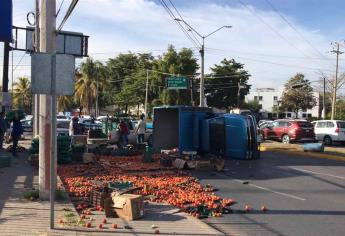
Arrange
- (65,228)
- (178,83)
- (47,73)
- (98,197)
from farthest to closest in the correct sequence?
(178,83), (98,197), (47,73), (65,228)

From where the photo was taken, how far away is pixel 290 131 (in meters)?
36.4

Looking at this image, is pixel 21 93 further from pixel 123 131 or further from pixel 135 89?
pixel 123 131

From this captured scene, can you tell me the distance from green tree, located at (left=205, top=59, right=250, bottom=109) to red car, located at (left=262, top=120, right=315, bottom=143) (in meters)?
47.4

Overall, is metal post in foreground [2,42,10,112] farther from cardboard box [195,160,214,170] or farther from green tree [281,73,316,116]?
green tree [281,73,316,116]

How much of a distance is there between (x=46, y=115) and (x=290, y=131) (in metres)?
27.0

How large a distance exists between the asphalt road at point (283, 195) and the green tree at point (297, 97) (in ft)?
287

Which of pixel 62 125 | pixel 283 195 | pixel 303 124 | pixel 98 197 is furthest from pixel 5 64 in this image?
pixel 98 197

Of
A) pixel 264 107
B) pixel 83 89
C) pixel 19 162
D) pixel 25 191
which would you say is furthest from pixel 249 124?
pixel 264 107

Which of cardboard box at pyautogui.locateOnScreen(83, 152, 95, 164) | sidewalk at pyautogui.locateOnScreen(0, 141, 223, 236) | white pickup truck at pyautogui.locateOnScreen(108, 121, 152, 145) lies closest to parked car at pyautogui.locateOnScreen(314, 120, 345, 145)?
white pickup truck at pyautogui.locateOnScreen(108, 121, 152, 145)

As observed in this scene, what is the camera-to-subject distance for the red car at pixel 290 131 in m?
35.5

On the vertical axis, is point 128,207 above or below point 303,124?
below

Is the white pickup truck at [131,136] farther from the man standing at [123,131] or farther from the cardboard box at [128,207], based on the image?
the cardboard box at [128,207]

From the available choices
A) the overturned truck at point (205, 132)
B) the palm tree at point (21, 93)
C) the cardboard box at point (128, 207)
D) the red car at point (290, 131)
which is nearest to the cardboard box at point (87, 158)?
the overturned truck at point (205, 132)

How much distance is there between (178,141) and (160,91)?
5444cm
